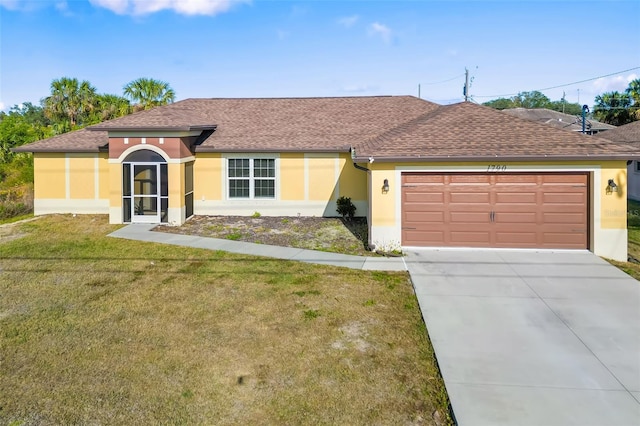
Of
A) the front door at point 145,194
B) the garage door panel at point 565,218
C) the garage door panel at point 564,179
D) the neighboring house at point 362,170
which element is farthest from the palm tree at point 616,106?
the front door at point 145,194

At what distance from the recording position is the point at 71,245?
45.7 feet

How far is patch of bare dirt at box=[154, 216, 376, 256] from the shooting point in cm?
1432

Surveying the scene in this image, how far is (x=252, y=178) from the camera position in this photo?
62.4 ft

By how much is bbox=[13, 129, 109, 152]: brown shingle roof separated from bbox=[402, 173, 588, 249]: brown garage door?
1329 cm

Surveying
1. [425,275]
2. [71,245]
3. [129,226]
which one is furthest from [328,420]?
[129,226]

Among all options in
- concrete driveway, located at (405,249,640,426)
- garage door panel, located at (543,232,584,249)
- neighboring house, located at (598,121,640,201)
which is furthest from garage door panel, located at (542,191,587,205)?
neighboring house, located at (598,121,640,201)

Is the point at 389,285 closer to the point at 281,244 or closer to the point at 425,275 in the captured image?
the point at 425,275

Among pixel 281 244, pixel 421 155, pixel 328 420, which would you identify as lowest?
pixel 328 420

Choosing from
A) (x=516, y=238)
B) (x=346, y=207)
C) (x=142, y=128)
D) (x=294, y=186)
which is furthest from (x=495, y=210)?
(x=142, y=128)

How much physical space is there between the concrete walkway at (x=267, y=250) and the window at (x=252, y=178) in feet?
13.5

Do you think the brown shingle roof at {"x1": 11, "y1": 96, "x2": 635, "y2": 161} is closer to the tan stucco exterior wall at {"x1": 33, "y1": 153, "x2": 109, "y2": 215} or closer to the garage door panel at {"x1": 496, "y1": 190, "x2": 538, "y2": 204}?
the tan stucco exterior wall at {"x1": 33, "y1": 153, "x2": 109, "y2": 215}

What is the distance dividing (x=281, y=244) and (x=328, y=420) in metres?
9.35

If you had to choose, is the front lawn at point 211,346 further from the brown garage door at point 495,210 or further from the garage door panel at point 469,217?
the garage door panel at point 469,217

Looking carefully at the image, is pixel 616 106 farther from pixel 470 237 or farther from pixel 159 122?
pixel 159 122
